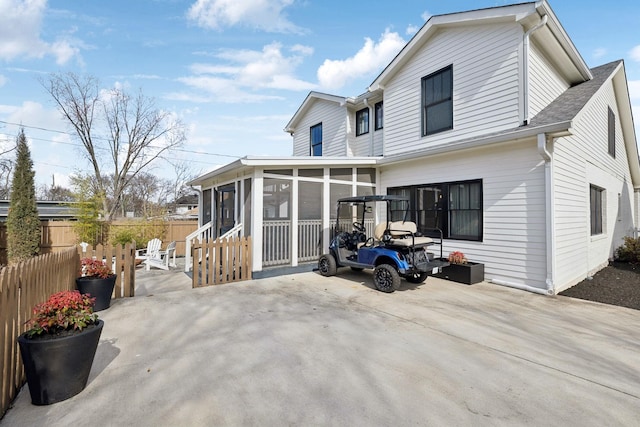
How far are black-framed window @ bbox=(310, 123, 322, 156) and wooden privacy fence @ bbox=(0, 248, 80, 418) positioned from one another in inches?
391

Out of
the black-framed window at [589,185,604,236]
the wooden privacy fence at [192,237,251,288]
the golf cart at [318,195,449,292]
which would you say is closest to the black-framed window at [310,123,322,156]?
the golf cart at [318,195,449,292]

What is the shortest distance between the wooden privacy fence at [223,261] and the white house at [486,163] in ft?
1.04

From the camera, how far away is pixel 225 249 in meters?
6.39

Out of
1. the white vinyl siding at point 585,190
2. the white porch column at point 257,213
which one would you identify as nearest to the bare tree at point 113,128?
the white porch column at point 257,213

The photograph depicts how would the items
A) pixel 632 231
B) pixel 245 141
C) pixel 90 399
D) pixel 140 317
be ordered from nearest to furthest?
pixel 90 399 → pixel 140 317 → pixel 632 231 → pixel 245 141

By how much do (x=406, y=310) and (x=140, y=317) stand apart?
12.8 ft

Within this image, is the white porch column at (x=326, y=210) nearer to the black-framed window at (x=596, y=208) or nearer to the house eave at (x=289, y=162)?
the house eave at (x=289, y=162)

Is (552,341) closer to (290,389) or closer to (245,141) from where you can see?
(290,389)

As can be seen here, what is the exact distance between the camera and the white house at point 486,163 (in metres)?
5.93

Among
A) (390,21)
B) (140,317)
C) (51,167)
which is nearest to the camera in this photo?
(140,317)

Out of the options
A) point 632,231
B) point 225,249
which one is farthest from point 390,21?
point 632,231

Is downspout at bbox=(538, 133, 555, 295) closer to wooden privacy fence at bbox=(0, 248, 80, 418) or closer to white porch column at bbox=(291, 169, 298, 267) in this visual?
white porch column at bbox=(291, 169, 298, 267)

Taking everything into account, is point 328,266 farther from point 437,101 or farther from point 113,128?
point 113,128

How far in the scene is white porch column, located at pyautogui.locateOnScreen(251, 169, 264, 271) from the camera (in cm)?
684
